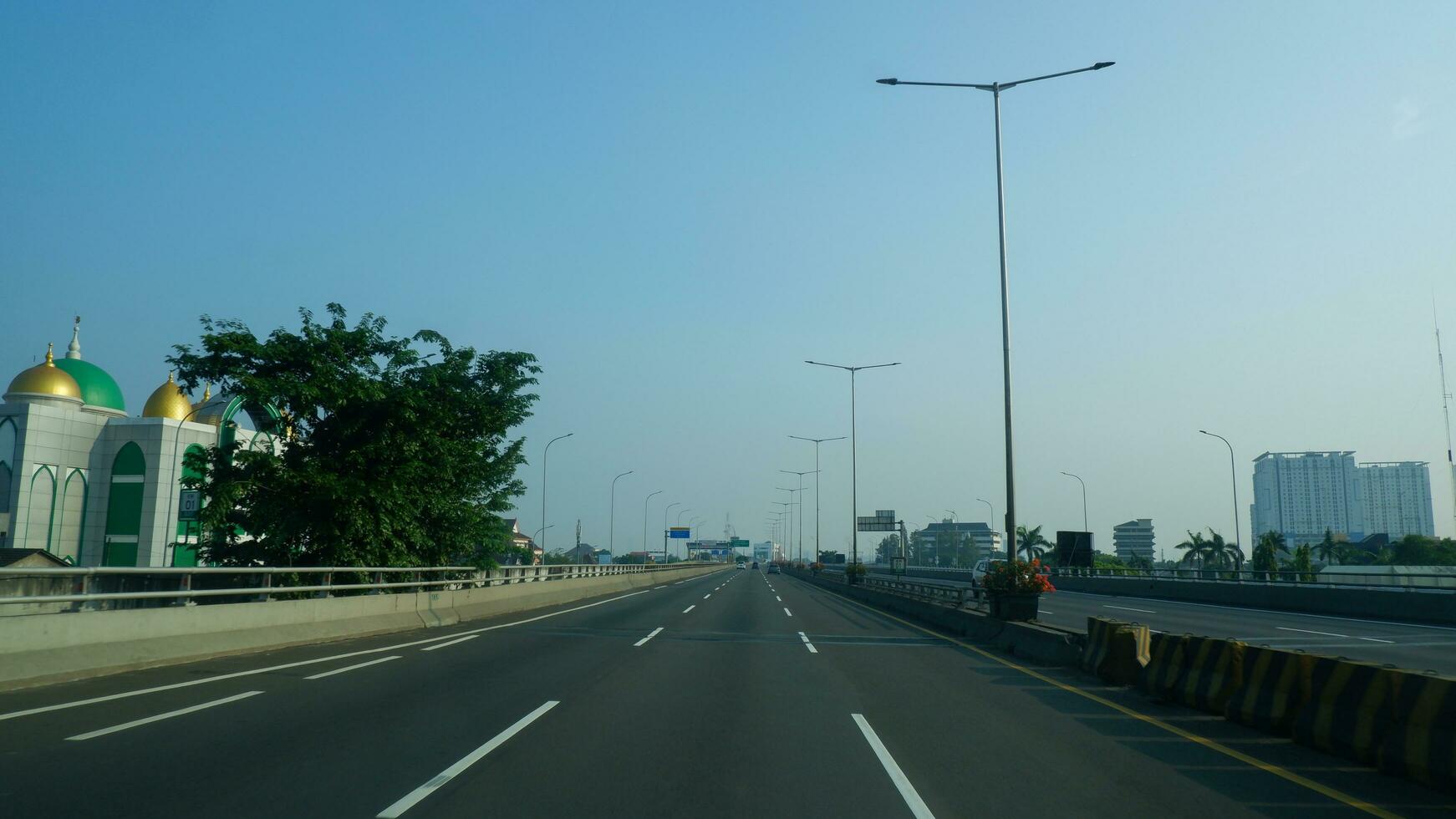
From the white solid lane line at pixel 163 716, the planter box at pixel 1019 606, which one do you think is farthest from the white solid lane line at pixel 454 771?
the planter box at pixel 1019 606

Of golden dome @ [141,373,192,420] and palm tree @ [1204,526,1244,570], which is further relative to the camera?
palm tree @ [1204,526,1244,570]

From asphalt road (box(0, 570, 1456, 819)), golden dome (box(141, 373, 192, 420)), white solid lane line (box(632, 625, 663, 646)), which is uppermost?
golden dome (box(141, 373, 192, 420))

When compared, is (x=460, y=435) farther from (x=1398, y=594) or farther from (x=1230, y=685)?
(x=1398, y=594)

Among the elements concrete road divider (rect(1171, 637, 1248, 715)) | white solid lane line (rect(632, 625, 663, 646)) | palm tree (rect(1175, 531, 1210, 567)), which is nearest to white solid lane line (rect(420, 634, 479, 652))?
white solid lane line (rect(632, 625, 663, 646))

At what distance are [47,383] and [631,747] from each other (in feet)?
221

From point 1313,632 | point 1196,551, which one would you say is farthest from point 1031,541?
point 1313,632

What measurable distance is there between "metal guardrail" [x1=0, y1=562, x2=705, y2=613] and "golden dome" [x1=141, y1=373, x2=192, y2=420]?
36.5 m

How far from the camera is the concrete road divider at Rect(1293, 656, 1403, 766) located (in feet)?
27.1

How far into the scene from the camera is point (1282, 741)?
9.54 m

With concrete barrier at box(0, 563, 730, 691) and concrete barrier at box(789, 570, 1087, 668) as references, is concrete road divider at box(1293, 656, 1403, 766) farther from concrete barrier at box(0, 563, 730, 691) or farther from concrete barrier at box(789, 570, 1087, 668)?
concrete barrier at box(0, 563, 730, 691)

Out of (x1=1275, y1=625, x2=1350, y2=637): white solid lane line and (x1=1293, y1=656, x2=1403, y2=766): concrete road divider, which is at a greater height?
(x1=1293, y1=656, x2=1403, y2=766): concrete road divider

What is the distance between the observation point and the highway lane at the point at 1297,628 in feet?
59.7

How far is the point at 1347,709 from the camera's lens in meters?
8.77

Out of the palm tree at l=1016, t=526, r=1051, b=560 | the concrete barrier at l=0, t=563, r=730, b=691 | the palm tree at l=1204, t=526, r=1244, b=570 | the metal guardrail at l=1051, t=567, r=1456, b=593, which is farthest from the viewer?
the palm tree at l=1016, t=526, r=1051, b=560
